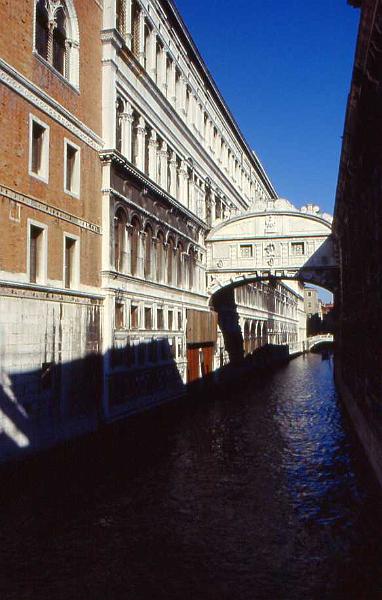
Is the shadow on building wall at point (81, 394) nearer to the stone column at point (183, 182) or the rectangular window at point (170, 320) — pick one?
the rectangular window at point (170, 320)

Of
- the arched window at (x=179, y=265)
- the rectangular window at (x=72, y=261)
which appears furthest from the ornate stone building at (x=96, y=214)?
the arched window at (x=179, y=265)

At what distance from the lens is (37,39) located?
15445 mm

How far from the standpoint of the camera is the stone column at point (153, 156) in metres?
23.8

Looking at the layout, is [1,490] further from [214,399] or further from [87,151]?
[214,399]

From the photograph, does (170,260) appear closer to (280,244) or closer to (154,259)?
(154,259)

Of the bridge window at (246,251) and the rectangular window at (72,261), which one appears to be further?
the bridge window at (246,251)

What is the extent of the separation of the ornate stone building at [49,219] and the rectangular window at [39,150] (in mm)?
28

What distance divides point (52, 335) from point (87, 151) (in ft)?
21.2

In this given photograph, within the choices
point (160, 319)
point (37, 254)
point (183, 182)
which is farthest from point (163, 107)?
point (37, 254)

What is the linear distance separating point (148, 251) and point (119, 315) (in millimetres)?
4454

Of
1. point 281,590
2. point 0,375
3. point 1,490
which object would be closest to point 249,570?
point 281,590

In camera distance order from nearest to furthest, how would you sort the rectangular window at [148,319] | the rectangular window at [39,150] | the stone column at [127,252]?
the rectangular window at [39,150]
the stone column at [127,252]
the rectangular window at [148,319]

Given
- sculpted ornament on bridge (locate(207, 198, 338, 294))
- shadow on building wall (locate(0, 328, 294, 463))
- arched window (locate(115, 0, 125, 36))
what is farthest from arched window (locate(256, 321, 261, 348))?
arched window (locate(115, 0, 125, 36))

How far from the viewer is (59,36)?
1680 centimetres
